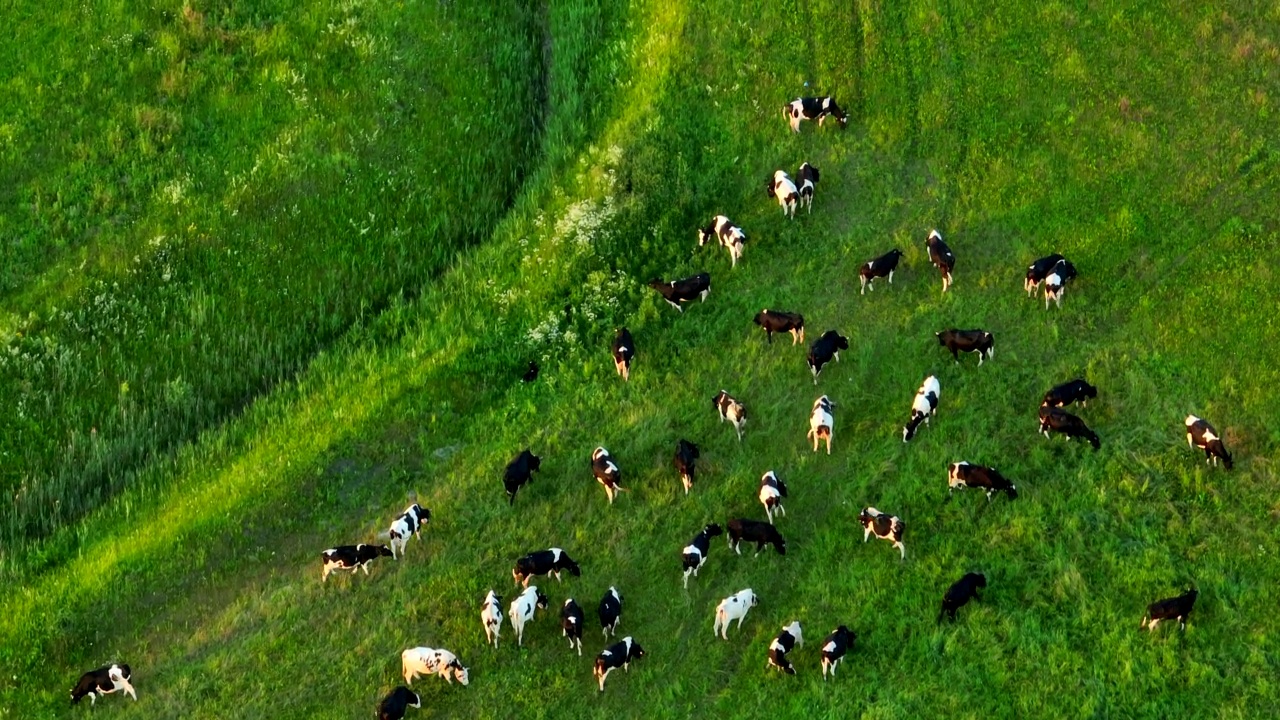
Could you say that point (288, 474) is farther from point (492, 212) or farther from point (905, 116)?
point (905, 116)

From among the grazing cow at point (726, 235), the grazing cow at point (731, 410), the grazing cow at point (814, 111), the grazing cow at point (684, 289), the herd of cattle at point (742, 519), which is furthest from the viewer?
the grazing cow at point (814, 111)

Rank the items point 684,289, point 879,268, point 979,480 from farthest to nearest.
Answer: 1. point 684,289
2. point 879,268
3. point 979,480

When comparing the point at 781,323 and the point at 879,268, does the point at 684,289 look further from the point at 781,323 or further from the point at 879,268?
the point at 879,268

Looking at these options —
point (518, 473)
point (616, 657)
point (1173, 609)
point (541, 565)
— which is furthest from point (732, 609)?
point (1173, 609)

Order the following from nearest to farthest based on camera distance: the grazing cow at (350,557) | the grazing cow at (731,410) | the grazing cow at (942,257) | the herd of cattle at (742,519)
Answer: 1. the herd of cattle at (742,519)
2. the grazing cow at (350,557)
3. the grazing cow at (731,410)
4. the grazing cow at (942,257)

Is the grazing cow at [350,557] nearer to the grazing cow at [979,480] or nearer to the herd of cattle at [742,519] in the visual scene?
the herd of cattle at [742,519]

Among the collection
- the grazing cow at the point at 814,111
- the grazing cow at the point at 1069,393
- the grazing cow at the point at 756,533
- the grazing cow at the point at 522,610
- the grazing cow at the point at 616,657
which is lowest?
the grazing cow at the point at 616,657

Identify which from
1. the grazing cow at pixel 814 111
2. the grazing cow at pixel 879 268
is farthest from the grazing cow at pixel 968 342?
the grazing cow at pixel 814 111

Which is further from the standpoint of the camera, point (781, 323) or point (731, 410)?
point (781, 323)
